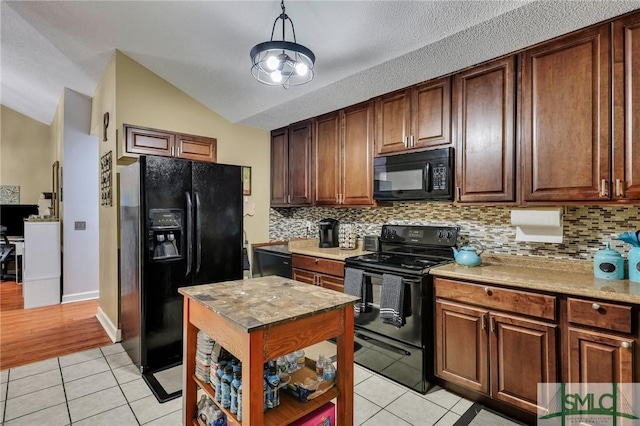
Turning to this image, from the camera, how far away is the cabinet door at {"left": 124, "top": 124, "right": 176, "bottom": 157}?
311 centimetres

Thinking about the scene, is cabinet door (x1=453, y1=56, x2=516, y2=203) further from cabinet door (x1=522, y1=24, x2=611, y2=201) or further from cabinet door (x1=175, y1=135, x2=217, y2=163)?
cabinet door (x1=175, y1=135, x2=217, y2=163)

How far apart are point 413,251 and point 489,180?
0.94 metres

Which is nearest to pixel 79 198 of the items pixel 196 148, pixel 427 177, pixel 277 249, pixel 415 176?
pixel 196 148

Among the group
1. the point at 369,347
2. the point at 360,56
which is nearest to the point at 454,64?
the point at 360,56

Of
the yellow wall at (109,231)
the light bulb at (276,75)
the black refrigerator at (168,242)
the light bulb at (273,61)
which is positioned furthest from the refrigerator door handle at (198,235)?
the light bulb at (273,61)

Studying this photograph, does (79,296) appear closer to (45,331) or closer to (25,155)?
(45,331)

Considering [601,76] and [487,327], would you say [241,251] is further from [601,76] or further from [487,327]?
[601,76]

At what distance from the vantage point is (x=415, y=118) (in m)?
2.74

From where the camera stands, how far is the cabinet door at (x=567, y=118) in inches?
74.1

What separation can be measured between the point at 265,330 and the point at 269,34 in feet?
7.26

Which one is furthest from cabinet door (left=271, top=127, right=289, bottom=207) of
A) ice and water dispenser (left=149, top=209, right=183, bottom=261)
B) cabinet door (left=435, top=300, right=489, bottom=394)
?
cabinet door (left=435, top=300, right=489, bottom=394)

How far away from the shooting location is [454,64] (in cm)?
238

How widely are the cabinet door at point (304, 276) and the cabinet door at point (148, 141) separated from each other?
1781 mm

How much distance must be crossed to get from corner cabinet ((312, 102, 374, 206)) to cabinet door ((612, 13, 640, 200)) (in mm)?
1727
